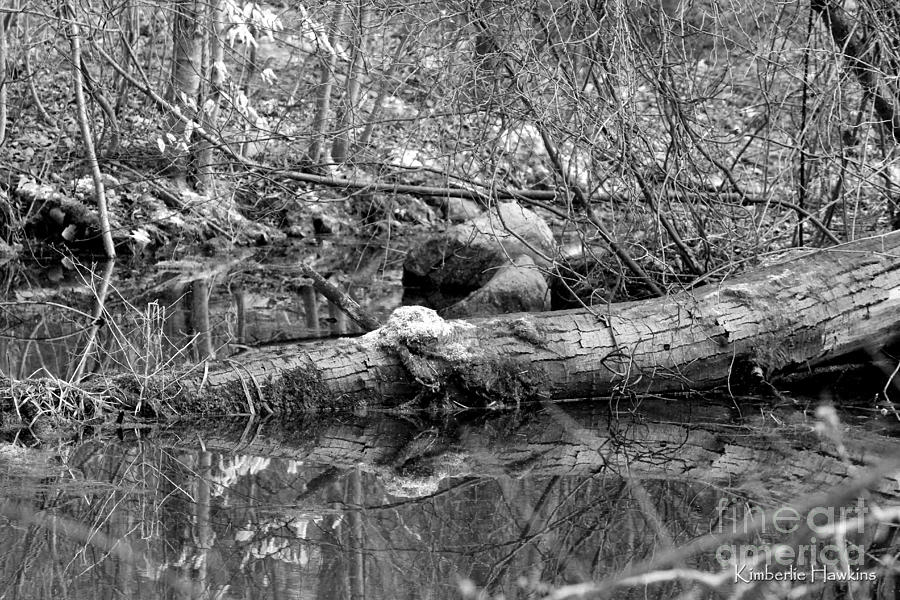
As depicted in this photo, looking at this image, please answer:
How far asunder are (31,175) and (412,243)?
4.08m

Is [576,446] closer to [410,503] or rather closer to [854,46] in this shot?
[410,503]

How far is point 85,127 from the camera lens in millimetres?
8625

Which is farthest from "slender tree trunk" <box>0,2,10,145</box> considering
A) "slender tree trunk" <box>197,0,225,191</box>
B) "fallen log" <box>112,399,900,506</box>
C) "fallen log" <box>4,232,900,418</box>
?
"fallen log" <box>112,399,900,506</box>

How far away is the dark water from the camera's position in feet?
9.83

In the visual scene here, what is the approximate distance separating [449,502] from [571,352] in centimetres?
170

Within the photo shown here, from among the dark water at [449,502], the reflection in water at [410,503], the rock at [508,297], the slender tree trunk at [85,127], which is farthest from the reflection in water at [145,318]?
the reflection in water at [410,503]

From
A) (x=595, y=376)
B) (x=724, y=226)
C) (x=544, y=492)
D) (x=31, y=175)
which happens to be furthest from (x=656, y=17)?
(x=31, y=175)

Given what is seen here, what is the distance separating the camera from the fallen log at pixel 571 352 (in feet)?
16.7

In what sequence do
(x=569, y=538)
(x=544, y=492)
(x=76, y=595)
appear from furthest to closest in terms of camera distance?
(x=544, y=492) → (x=569, y=538) → (x=76, y=595)

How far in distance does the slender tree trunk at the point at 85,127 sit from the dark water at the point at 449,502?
Result: 10.5 feet

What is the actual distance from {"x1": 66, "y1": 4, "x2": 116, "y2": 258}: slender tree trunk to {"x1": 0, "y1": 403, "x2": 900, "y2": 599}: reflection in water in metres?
4.59

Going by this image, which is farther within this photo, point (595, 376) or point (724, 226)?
point (724, 226)

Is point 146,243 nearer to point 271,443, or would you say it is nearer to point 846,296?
point 271,443

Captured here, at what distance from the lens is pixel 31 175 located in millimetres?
10328
